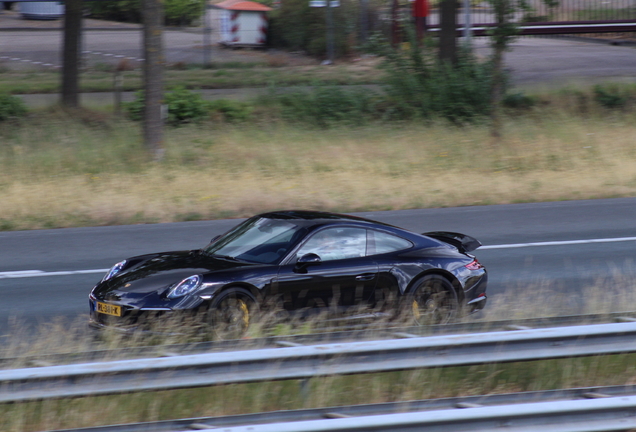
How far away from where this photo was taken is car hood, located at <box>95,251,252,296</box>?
22.6ft

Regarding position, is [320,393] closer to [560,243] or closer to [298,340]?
[298,340]

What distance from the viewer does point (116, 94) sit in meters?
22.8

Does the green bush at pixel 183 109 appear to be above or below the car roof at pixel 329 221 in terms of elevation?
above

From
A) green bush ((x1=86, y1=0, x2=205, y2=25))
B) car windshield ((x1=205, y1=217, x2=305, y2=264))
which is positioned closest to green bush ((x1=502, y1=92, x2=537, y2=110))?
green bush ((x1=86, y1=0, x2=205, y2=25))

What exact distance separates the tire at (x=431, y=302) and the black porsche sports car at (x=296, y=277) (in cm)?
1

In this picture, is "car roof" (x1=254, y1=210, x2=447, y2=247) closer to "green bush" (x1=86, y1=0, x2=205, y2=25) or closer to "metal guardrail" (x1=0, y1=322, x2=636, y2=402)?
"metal guardrail" (x1=0, y1=322, x2=636, y2=402)

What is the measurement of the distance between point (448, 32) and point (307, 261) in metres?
A: 19.2

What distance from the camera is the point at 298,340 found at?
192 inches

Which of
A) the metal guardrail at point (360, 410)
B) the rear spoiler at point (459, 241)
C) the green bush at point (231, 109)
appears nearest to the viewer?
the metal guardrail at point (360, 410)

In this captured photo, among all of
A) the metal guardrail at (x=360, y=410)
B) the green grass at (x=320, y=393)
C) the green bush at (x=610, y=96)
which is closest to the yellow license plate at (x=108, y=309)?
the green grass at (x=320, y=393)

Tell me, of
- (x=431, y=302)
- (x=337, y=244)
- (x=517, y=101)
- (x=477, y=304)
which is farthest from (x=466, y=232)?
(x=517, y=101)

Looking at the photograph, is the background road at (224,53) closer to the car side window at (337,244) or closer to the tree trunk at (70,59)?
the tree trunk at (70,59)

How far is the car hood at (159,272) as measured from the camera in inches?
271

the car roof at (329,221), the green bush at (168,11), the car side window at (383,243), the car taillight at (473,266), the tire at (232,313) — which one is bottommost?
the tire at (232,313)
